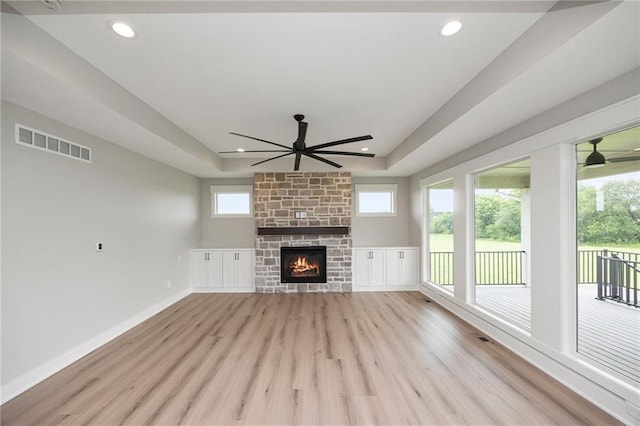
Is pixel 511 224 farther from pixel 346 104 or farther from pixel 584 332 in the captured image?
pixel 346 104

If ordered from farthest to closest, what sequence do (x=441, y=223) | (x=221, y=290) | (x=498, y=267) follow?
(x=221, y=290), (x=441, y=223), (x=498, y=267)

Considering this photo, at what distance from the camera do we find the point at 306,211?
5789 mm

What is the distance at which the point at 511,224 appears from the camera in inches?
135

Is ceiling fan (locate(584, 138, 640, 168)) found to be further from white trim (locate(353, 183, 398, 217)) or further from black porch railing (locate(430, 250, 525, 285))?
white trim (locate(353, 183, 398, 217))

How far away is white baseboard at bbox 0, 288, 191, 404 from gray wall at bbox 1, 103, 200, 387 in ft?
0.15

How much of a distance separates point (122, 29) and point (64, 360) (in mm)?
3267

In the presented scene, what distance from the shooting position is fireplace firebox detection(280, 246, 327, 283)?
571cm

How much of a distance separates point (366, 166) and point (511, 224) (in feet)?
9.58

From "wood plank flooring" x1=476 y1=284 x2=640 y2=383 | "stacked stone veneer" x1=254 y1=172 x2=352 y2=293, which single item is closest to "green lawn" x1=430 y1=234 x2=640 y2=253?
"wood plank flooring" x1=476 y1=284 x2=640 y2=383

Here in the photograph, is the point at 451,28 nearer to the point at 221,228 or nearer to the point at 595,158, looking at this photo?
the point at 595,158

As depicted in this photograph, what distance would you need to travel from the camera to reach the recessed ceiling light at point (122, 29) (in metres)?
1.75

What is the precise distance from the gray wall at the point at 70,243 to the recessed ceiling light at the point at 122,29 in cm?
146

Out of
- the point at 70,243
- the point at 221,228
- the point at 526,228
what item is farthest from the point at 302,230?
the point at 526,228

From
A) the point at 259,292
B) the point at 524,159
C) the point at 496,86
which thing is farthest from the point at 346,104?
the point at 259,292
